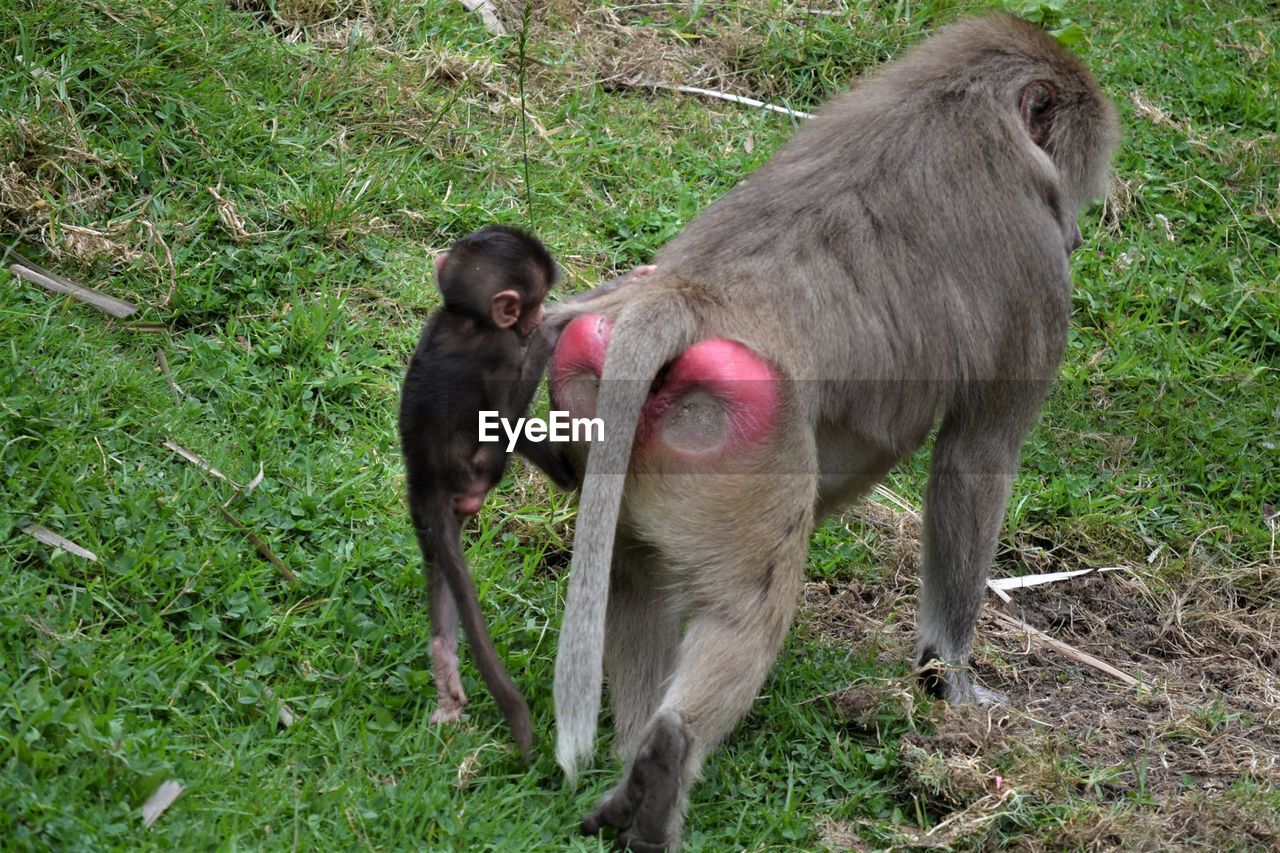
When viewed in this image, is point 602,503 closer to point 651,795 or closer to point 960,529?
point 651,795

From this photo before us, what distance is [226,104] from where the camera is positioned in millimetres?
6340

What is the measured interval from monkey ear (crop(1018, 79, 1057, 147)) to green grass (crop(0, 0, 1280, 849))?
1.81 metres

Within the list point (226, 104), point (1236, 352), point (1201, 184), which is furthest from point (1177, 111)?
point (226, 104)

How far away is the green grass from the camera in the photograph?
157 inches

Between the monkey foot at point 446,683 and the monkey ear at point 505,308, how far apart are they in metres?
0.95

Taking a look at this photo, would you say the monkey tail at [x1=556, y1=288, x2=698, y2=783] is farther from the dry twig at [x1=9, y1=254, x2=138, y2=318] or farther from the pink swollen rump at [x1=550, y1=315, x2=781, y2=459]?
the dry twig at [x1=9, y1=254, x2=138, y2=318]

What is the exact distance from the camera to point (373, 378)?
5.61 meters

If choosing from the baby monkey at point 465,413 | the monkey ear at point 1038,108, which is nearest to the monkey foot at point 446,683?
the baby monkey at point 465,413

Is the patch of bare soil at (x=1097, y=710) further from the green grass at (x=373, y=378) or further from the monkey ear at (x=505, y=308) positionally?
the monkey ear at (x=505, y=308)

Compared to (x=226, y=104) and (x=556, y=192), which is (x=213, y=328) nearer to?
(x=226, y=104)

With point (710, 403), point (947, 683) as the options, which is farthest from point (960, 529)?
point (710, 403)

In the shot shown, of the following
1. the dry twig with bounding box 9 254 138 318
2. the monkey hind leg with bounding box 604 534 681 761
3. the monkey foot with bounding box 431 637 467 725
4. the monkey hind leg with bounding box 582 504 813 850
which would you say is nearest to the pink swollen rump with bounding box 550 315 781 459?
the monkey hind leg with bounding box 582 504 813 850

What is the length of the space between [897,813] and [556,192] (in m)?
3.48

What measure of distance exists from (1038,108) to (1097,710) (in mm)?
2088
